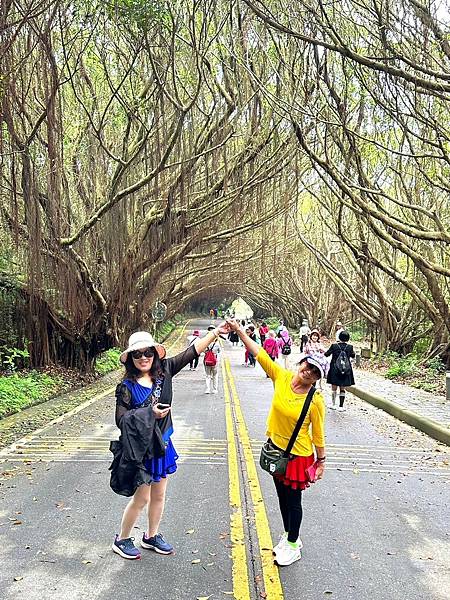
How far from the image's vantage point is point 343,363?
13.3 meters

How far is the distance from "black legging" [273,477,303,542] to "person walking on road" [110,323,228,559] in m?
0.82

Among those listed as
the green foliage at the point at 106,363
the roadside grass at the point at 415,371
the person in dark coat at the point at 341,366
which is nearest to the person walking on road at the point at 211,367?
the person in dark coat at the point at 341,366

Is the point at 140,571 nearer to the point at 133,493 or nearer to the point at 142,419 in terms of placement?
the point at 133,493

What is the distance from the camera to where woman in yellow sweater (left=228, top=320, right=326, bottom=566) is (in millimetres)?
4852

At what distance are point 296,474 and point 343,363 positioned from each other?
864 centimetres

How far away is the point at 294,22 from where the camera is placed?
12.2 m

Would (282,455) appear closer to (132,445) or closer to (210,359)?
(132,445)

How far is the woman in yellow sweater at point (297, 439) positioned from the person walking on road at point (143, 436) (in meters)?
0.68

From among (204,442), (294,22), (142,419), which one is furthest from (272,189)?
(142,419)

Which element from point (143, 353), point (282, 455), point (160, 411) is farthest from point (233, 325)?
point (282, 455)

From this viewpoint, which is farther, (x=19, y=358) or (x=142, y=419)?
(x=19, y=358)

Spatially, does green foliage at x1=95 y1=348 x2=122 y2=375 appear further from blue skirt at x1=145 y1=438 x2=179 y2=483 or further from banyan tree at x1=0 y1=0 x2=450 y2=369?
blue skirt at x1=145 y1=438 x2=179 y2=483

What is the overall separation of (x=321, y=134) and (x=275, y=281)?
3588cm

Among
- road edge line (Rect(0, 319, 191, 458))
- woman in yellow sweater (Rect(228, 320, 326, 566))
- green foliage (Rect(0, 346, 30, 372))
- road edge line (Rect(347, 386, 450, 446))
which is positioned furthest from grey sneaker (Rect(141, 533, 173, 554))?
green foliage (Rect(0, 346, 30, 372))
